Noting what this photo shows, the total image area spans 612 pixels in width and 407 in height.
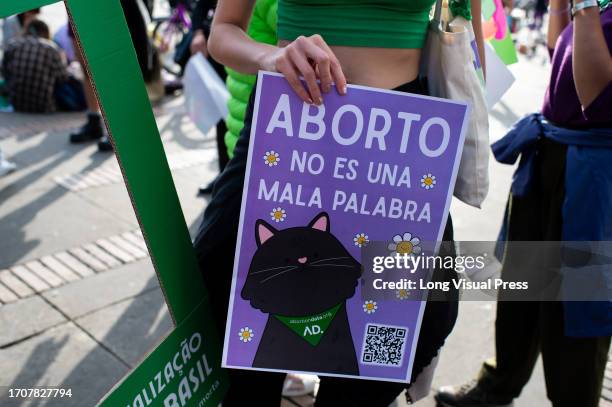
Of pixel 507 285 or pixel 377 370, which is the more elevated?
pixel 377 370

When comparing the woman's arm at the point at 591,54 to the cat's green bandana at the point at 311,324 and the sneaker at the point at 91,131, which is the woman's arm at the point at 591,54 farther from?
the sneaker at the point at 91,131

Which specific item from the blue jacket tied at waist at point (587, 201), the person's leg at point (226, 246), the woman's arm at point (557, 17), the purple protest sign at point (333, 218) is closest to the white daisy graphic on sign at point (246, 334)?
the purple protest sign at point (333, 218)

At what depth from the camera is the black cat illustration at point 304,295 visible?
1.37m

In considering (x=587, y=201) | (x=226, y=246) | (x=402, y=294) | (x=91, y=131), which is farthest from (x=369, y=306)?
(x=91, y=131)

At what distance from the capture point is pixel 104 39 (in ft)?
3.95

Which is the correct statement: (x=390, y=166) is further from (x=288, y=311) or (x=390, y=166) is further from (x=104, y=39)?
(x=104, y=39)

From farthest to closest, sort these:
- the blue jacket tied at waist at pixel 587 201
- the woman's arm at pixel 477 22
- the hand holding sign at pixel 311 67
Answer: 1. the blue jacket tied at waist at pixel 587 201
2. the woman's arm at pixel 477 22
3. the hand holding sign at pixel 311 67

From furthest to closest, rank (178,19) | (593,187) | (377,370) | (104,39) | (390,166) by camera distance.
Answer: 1. (178,19)
2. (593,187)
3. (377,370)
4. (390,166)
5. (104,39)

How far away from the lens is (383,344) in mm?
1464

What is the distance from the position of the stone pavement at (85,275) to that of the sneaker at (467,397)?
0.22ft

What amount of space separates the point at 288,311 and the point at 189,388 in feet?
1.08

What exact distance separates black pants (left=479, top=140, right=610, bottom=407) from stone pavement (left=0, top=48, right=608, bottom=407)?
312mm

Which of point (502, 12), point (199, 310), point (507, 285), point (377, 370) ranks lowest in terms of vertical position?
point (507, 285)

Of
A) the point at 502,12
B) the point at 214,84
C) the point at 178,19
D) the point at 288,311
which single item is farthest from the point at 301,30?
the point at 178,19
